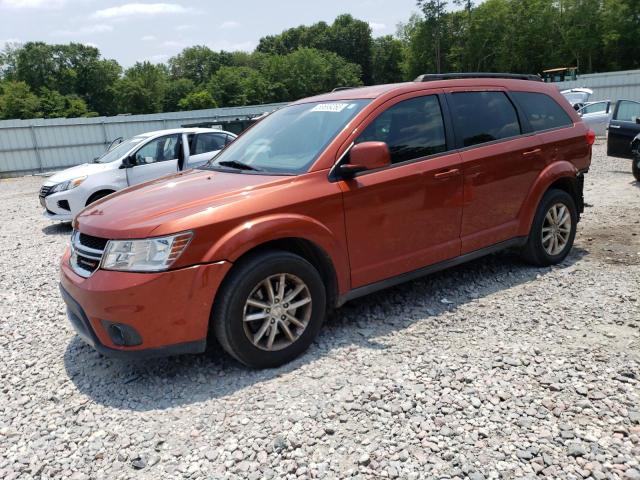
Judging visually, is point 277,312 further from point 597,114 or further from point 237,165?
point 597,114

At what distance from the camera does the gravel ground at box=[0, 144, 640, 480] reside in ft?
8.64

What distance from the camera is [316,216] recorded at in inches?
143

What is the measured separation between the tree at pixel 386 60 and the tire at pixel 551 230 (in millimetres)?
100149

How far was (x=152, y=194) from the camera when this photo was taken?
12.3 ft

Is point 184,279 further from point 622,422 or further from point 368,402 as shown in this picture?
point 622,422

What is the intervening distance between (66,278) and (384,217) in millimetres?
2317

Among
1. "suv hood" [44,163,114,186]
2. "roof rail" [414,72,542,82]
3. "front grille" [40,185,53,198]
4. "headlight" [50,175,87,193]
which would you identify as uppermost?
"roof rail" [414,72,542,82]

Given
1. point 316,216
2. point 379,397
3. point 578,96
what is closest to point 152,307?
point 316,216

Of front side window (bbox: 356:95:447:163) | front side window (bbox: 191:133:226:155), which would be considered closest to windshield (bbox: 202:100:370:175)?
front side window (bbox: 356:95:447:163)

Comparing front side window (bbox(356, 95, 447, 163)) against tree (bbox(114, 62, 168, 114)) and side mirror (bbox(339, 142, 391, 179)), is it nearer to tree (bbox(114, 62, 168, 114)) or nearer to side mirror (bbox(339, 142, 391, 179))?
side mirror (bbox(339, 142, 391, 179))

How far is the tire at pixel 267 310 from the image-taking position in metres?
3.29

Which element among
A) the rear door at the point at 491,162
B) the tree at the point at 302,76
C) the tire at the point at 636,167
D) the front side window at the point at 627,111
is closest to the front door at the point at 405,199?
the rear door at the point at 491,162

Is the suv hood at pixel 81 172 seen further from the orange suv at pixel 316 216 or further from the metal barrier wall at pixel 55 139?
the metal barrier wall at pixel 55 139

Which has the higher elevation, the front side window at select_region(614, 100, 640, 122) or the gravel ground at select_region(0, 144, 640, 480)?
the front side window at select_region(614, 100, 640, 122)
